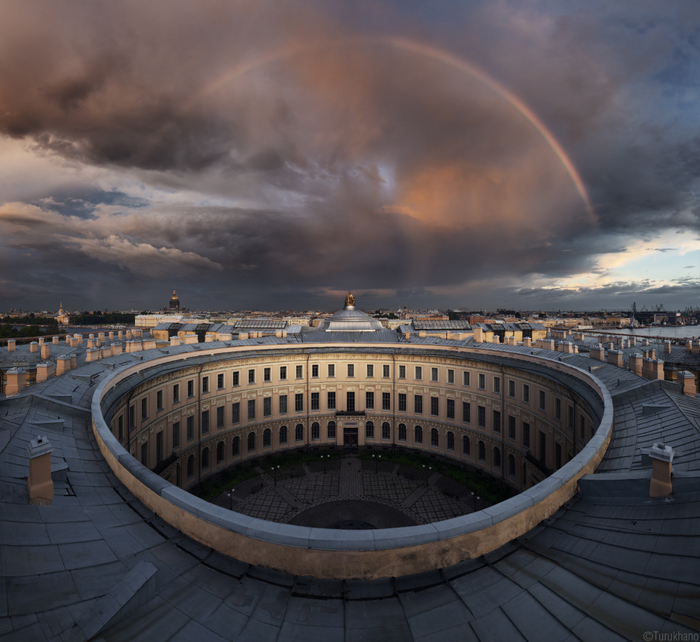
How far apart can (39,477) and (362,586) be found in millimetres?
8822

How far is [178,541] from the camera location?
8531mm

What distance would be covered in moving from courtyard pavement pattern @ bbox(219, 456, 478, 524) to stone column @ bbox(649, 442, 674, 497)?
72.3ft

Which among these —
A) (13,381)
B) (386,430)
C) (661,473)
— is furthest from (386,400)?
(661,473)

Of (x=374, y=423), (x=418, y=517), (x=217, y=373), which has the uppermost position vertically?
(x=217, y=373)

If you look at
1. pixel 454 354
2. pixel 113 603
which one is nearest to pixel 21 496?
pixel 113 603

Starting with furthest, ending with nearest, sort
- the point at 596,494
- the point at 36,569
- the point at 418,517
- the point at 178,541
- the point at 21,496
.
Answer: the point at 418,517 < the point at 596,494 < the point at 21,496 < the point at 178,541 < the point at 36,569

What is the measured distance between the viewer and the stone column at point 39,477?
9117mm

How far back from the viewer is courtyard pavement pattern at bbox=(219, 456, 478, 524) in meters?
29.6

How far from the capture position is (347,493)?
3259 cm

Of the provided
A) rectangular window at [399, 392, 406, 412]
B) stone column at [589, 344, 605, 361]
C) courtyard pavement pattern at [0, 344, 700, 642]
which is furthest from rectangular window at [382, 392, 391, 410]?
courtyard pavement pattern at [0, 344, 700, 642]

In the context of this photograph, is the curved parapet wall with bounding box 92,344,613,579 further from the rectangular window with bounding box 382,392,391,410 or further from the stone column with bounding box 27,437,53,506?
the rectangular window with bounding box 382,392,391,410

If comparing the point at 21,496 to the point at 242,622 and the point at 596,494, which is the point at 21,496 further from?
the point at 596,494

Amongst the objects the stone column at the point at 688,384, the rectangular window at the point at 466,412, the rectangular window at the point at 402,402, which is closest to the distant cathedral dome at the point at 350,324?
the rectangular window at the point at 402,402

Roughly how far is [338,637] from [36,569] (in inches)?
239
